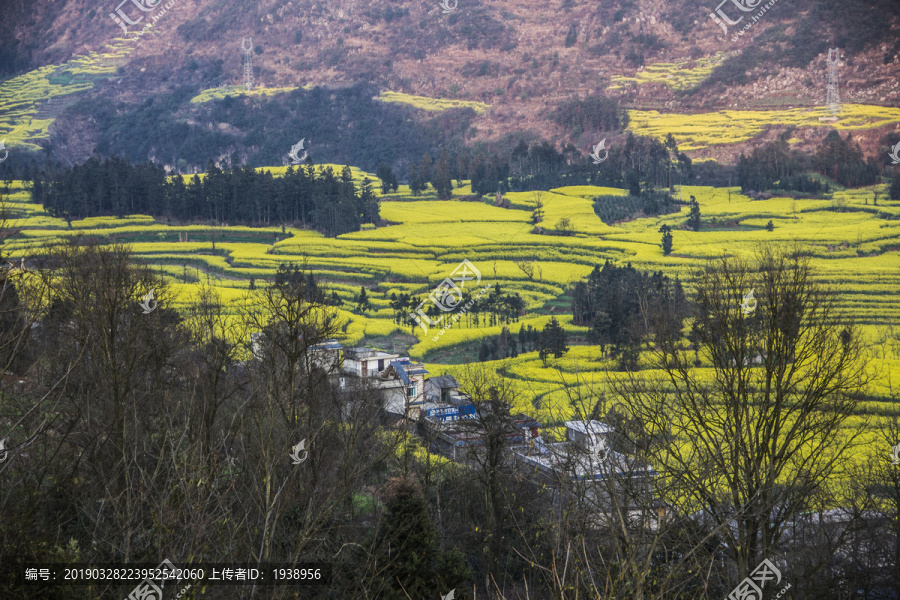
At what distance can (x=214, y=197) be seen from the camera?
2721 inches

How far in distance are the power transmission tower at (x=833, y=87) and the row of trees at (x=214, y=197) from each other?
240 feet

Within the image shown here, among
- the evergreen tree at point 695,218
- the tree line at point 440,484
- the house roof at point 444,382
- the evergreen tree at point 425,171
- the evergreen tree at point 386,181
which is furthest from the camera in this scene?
the evergreen tree at point 425,171

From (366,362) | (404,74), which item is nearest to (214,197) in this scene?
(366,362)

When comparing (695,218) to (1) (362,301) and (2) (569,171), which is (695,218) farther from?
(1) (362,301)

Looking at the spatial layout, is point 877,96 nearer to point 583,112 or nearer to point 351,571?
point 583,112

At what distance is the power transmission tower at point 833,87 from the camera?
4208 inches

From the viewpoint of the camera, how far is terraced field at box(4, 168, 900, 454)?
156 feet

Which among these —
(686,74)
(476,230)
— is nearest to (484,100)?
(686,74)

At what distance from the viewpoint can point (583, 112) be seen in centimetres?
12138

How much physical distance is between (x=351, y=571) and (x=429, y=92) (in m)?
144

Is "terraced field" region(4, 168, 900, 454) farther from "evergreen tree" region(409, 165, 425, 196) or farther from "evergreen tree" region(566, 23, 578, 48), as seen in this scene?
"evergreen tree" region(566, 23, 578, 48)

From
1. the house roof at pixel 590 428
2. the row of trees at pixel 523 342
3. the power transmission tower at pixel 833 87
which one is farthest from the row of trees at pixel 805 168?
the house roof at pixel 590 428

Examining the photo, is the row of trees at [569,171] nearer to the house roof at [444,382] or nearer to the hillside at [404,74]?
the hillside at [404,74]

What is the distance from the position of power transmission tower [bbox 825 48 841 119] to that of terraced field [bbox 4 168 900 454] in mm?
31203
